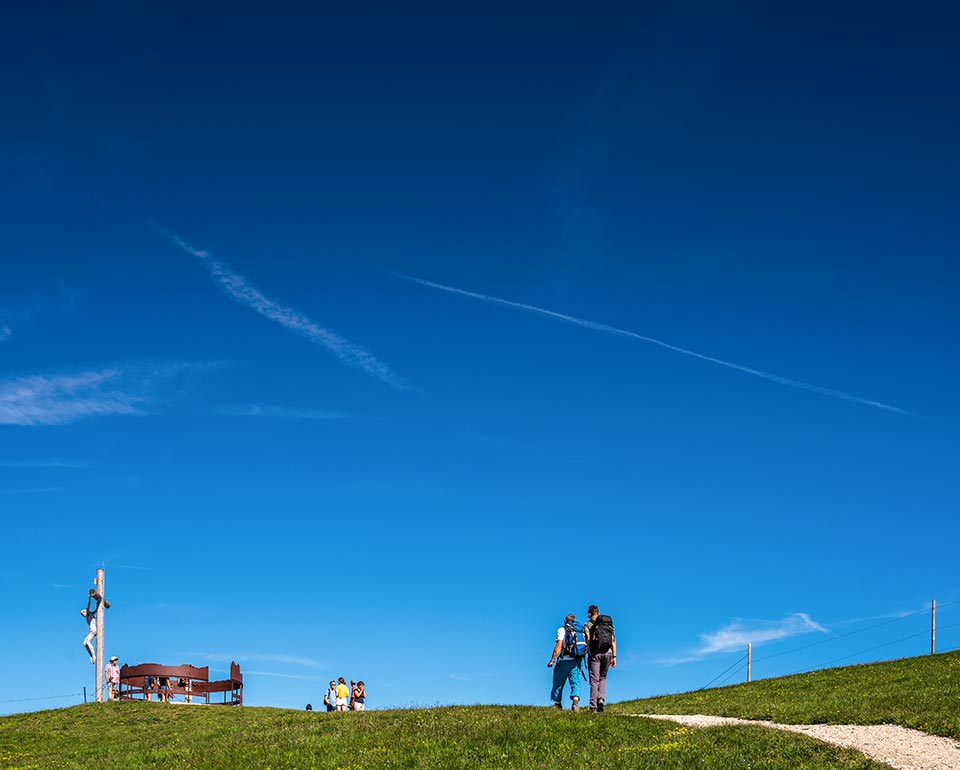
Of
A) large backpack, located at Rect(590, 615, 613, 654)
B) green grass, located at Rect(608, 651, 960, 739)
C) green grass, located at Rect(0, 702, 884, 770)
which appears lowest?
green grass, located at Rect(0, 702, 884, 770)

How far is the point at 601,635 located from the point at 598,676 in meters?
1.28

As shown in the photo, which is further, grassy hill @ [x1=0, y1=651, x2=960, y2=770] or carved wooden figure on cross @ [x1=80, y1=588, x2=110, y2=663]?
carved wooden figure on cross @ [x1=80, y1=588, x2=110, y2=663]

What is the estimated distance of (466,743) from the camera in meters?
22.9

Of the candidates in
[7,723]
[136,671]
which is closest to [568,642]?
[7,723]

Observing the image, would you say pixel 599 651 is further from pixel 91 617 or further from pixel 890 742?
pixel 91 617

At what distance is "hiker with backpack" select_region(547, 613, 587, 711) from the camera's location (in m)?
26.7

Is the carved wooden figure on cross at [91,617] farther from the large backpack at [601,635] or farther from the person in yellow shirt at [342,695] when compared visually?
the large backpack at [601,635]

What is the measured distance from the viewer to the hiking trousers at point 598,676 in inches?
1059

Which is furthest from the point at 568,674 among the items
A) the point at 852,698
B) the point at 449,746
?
the point at 852,698

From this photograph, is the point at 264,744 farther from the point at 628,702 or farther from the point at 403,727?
the point at 628,702

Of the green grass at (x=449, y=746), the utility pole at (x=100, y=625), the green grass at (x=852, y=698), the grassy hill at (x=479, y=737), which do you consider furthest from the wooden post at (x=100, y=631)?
the green grass at (x=852, y=698)

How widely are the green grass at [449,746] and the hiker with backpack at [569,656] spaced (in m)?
1.17

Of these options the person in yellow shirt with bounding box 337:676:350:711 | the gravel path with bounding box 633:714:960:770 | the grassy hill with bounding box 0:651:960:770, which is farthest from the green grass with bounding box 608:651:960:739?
the person in yellow shirt with bounding box 337:676:350:711

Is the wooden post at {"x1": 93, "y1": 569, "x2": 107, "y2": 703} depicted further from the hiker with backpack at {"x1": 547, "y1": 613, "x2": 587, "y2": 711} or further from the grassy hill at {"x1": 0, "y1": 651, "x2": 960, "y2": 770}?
the hiker with backpack at {"x1": 547, "y1": 613, "x2": 587, "y2": 711}
